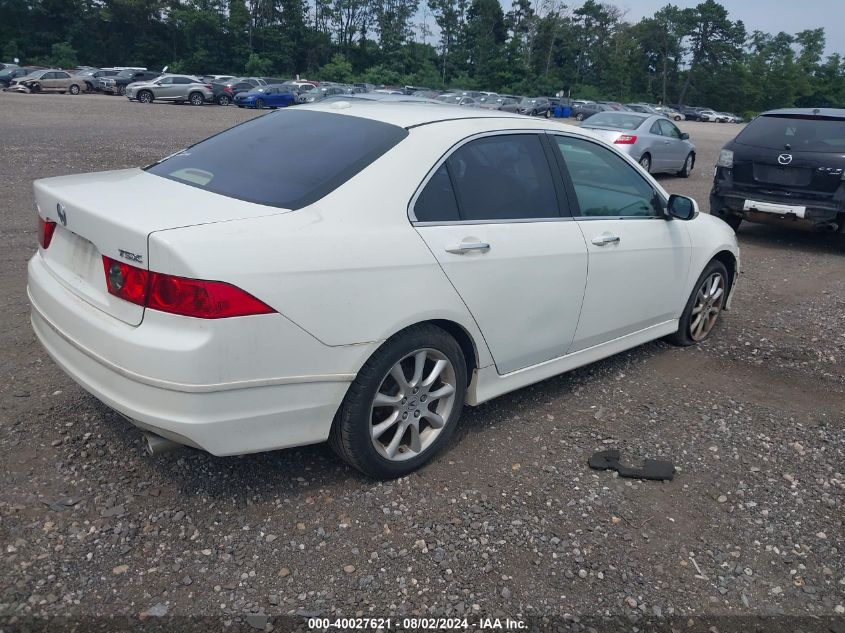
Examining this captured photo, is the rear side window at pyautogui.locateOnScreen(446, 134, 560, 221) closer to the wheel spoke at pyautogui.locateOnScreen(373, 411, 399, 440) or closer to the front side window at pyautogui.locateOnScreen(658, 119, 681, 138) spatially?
the wheel spoke at pyautogui.locateOnScreen(373, 411, 399, 440)

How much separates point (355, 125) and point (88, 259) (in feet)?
4.68

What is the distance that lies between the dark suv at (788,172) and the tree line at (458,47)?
74.3 metres

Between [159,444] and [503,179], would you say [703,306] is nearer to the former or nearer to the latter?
[503,179]

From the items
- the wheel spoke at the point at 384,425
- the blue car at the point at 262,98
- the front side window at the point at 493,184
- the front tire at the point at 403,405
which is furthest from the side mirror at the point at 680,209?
the blue car at the point at 262,98

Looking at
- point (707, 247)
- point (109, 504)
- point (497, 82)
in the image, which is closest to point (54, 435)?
point (109, 504)

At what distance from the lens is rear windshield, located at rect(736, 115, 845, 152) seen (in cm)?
883

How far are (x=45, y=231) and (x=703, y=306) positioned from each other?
437cm

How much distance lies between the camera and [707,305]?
5.46 m

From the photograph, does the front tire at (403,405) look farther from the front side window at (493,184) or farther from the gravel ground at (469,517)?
the front side window at (493,184)

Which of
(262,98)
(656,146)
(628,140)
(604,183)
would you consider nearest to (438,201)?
(604,183)

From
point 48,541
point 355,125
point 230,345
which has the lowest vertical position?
point 48,541

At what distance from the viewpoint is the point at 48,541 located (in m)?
2.87

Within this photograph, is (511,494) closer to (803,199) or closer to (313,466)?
(313,466)

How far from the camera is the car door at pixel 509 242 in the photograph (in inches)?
134
